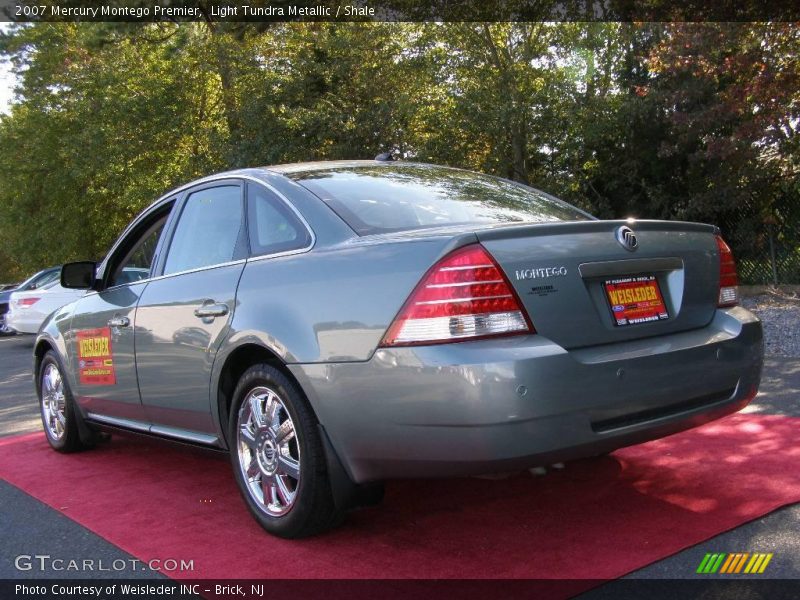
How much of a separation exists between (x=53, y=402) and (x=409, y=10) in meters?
13.4

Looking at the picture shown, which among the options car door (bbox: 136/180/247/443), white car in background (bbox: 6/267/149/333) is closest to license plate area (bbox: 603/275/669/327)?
car door (bbox: 136/180/247/443)

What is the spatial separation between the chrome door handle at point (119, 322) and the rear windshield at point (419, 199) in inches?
54.7

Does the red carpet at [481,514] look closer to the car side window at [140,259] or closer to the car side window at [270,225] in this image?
the car side window at [140,259]

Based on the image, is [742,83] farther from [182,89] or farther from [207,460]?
[182,89]

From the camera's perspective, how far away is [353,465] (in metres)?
3.33

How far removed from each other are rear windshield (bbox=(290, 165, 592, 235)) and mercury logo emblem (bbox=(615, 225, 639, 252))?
45 cm

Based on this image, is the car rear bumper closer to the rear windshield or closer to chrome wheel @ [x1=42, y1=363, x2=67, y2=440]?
the rear windshield

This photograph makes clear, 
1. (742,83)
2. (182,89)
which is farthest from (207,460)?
(182,89)

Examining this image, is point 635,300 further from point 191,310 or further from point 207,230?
point 207,230

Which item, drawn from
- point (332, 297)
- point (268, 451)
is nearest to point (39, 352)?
point (268, 451)

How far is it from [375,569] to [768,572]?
1454 mm

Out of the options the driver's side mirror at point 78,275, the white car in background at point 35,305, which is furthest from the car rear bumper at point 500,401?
the white car in background at point 35,305

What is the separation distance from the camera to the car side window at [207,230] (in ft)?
14.1

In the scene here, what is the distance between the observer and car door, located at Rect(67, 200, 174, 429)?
4.83 meters
